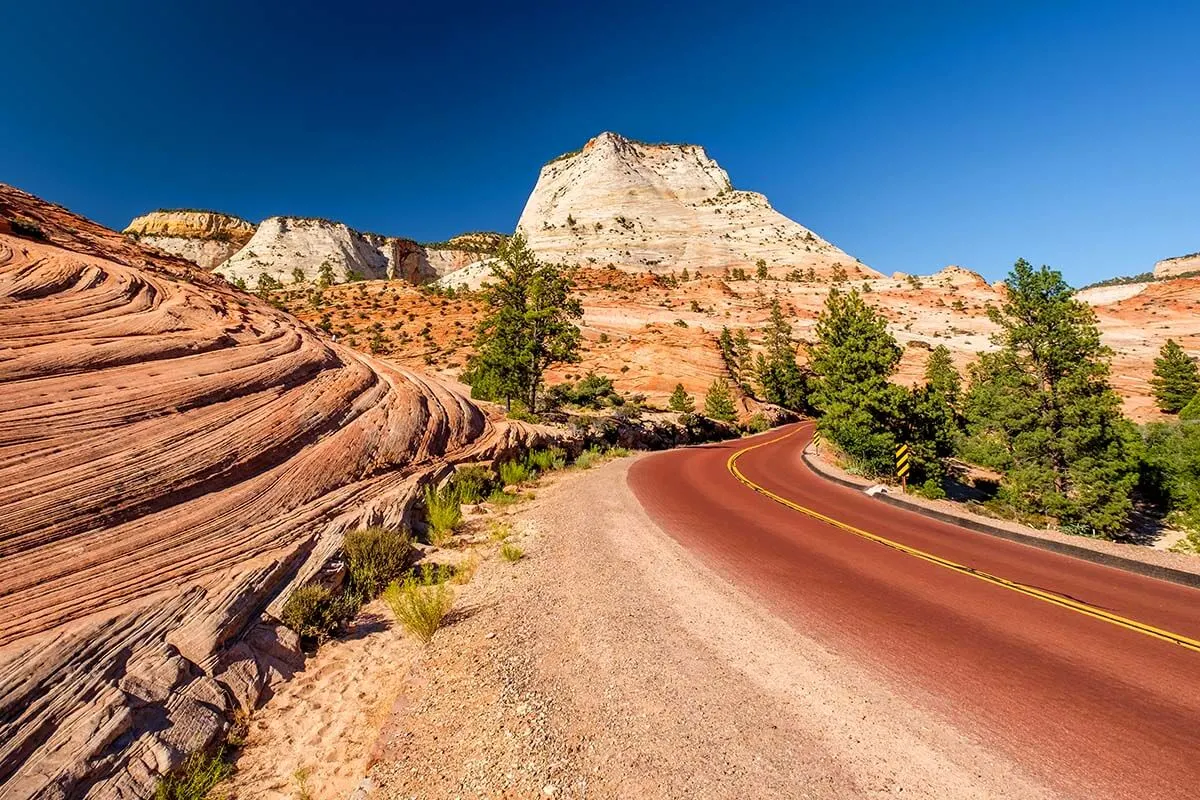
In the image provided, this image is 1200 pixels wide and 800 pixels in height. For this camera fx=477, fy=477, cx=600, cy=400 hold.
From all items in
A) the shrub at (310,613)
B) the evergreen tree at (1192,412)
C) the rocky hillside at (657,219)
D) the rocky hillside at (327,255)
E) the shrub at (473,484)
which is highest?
the rocky hillside at (657,219)

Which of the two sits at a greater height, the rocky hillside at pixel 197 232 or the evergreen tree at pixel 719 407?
the rocky hillside at pixel 197 232

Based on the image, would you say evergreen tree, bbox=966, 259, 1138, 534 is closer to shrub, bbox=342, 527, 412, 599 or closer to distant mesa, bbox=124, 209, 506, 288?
shrub, bbox=342, 527, 412, 599

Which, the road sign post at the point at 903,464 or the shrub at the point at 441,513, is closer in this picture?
the shrub at the point at 441,513

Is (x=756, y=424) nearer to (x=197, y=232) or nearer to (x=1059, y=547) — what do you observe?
(x=1059, y=547)

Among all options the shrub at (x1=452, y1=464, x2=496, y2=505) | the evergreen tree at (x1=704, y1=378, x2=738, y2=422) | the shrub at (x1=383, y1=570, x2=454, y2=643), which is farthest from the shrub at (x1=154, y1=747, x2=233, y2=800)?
the evergreen tree at (x1=704, y1=378, x2=738, y2=422)

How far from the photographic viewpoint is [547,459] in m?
17.1

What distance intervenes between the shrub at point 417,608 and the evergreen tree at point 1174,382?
5937 cm

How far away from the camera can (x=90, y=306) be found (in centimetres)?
870

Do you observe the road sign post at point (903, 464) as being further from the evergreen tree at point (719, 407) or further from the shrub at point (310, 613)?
the evergreen tree at point (719, 407)

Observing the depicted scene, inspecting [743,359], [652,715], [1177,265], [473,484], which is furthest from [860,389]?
[1177,265]

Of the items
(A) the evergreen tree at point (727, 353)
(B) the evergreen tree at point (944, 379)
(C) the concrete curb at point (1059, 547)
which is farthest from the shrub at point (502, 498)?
(A) the evergreen tree at point (727, 353)

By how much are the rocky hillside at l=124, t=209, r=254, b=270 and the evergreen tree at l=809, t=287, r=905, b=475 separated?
11994 cm

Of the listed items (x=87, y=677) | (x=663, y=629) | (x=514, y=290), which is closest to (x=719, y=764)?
(x=663, y=629)

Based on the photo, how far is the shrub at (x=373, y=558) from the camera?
7.12 m
